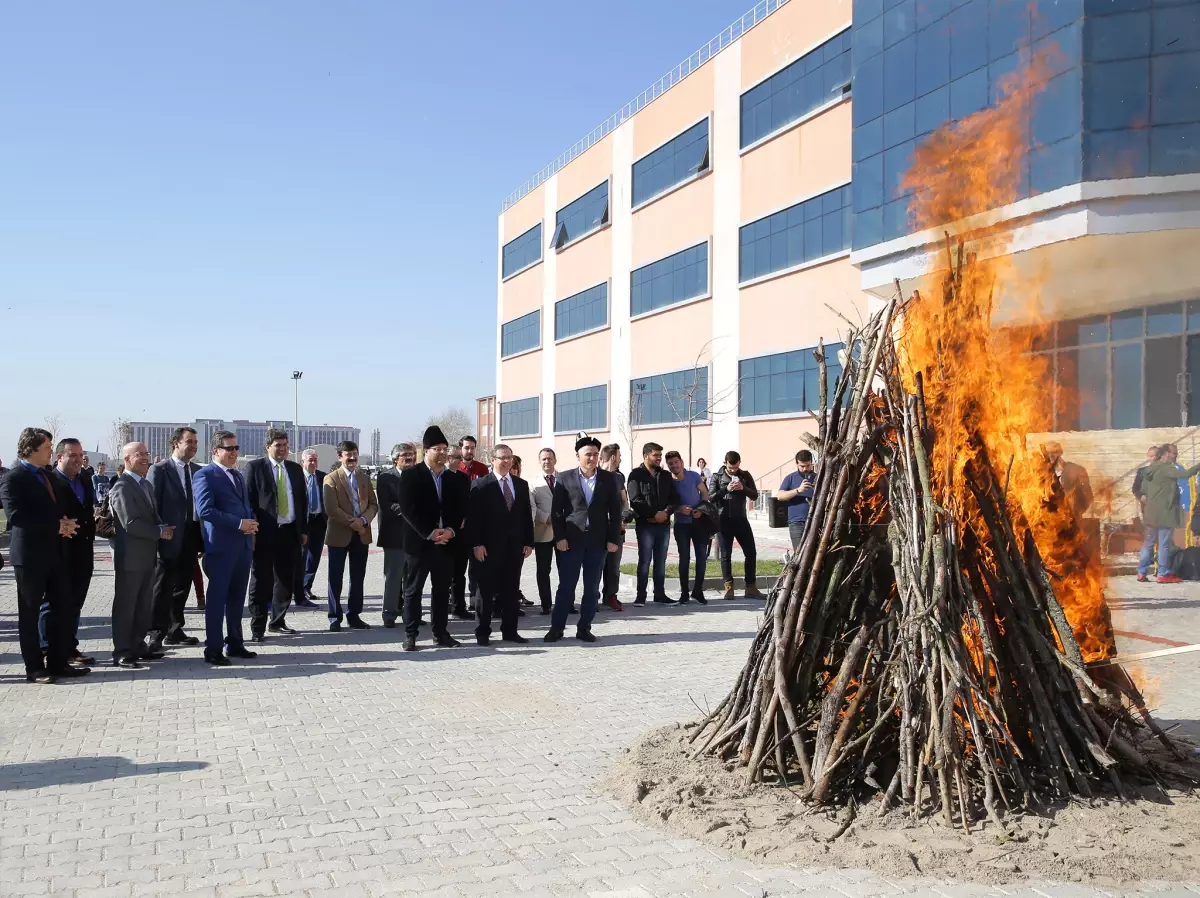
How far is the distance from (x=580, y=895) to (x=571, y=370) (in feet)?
149

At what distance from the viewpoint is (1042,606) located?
5.32m

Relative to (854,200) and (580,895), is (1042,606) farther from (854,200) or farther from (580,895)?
(854,200)

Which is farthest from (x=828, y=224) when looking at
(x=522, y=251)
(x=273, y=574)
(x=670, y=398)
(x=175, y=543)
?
(x=522, y=251)

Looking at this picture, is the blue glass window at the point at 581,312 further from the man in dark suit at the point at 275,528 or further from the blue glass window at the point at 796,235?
the man in dark suit at the point at 275,528

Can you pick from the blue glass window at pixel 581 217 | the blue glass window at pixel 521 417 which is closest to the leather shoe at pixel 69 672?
the blue glass window at pixel 581 217

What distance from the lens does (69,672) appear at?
8.49 metres

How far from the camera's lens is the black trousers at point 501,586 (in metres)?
10.0

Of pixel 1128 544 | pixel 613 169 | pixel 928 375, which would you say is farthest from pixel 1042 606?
pixel 613 169

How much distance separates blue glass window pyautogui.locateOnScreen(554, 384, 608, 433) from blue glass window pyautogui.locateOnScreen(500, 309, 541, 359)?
175 inches

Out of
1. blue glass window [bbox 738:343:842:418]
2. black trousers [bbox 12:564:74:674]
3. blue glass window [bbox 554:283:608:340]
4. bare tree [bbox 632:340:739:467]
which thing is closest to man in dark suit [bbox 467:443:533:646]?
black trousers [bbox 12:564:74:674]

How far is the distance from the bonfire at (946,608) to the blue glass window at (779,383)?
23.8 meters

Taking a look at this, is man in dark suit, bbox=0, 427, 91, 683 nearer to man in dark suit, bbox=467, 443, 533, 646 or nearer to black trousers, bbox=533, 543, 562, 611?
man in dark suit, bbox=467, 443, 533, 646

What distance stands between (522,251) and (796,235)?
26.9 metres

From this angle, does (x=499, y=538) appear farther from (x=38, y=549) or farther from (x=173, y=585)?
(x=38, y=549)
